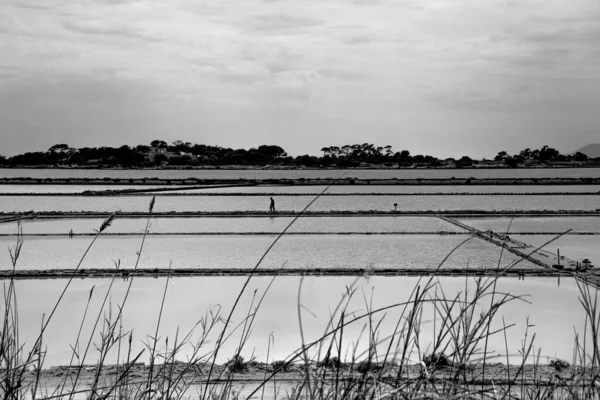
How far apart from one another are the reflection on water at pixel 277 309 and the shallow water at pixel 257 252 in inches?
68.4

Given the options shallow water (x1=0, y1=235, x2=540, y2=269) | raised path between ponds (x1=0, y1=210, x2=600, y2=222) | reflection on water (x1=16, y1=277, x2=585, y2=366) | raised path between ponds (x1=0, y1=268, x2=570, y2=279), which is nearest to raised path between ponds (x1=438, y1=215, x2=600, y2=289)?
shallow water (x1=0, y1=235, x2=540, y2=269)

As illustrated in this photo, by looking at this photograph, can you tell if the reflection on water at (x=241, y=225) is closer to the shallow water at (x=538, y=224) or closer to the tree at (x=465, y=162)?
the shallow water at (x=538, y=224)

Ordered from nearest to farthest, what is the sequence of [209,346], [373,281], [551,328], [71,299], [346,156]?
[209,346] → [551,328] → [71,299] → [373,281] → [346,156]

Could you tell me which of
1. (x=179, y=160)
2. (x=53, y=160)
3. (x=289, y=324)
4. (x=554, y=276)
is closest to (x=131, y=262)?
(x=289, y=324)

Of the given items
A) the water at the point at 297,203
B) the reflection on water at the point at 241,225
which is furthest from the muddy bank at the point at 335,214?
the water at the point at 297,203

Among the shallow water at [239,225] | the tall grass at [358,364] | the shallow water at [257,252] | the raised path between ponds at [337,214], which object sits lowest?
the shallow water at [257,252]

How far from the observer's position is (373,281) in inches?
469

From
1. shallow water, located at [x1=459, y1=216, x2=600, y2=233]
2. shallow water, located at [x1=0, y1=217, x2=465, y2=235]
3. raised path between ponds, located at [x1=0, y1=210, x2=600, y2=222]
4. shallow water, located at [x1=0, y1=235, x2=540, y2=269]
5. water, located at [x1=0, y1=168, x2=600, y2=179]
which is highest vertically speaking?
water, located at [x1=0, y1=168, x2=600, y2=179]

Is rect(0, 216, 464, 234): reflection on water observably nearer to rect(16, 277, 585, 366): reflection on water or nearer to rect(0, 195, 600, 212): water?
rect(0, 195, 600, 212): water

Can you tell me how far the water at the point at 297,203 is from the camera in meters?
28.9

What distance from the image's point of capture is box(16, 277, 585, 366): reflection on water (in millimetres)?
8008

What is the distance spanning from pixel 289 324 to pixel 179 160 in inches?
4525

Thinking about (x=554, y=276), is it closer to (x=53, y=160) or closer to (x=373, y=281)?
(x=373, y=281)

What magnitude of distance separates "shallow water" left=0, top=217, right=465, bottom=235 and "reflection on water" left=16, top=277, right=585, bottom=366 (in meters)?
8.28
